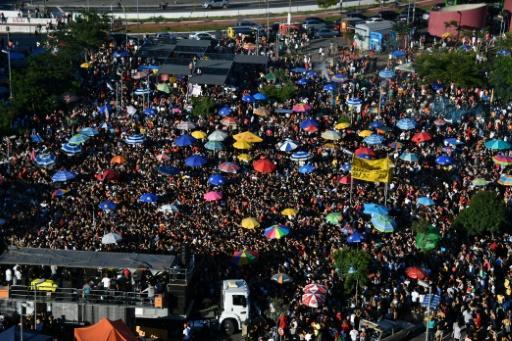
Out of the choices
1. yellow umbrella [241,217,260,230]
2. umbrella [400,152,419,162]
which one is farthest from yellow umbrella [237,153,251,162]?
umbrella [400,152,419,162]

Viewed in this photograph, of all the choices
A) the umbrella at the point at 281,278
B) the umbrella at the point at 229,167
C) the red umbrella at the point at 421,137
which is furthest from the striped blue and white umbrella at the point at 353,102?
the umbrella at the point at 281,278

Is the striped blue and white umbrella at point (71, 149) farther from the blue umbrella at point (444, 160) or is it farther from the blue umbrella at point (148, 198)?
the blue umbrella at point (444, 160)

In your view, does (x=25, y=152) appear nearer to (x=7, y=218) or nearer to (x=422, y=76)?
(x=7, y=218)

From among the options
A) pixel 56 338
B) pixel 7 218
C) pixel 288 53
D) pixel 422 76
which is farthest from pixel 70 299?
pixel 288 53

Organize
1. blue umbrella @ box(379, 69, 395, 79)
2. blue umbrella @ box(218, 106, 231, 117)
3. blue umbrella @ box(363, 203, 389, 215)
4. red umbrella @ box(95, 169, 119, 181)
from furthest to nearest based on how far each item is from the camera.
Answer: blue umbrella @ box(379, 69, 395, 79) < blue umbrella @ box(218, 106, 231, 117) < red umbrella @ box(95, 169, 119, 181) < blue umbrella @ box(363, 203, 389, 215)

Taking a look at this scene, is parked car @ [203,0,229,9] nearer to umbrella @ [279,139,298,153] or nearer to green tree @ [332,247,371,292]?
umbrella @ [279,139,298,153]

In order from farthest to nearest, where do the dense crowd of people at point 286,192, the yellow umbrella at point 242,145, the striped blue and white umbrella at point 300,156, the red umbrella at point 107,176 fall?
1. the yellow umbrella at point 242,145
2. the striped blue and white umbrella at point 300,156
3. the red umbrella at point 107,176
4. the dense crowd of people at point 286,192

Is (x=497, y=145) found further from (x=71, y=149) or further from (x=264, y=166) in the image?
(x=71, y=149)
